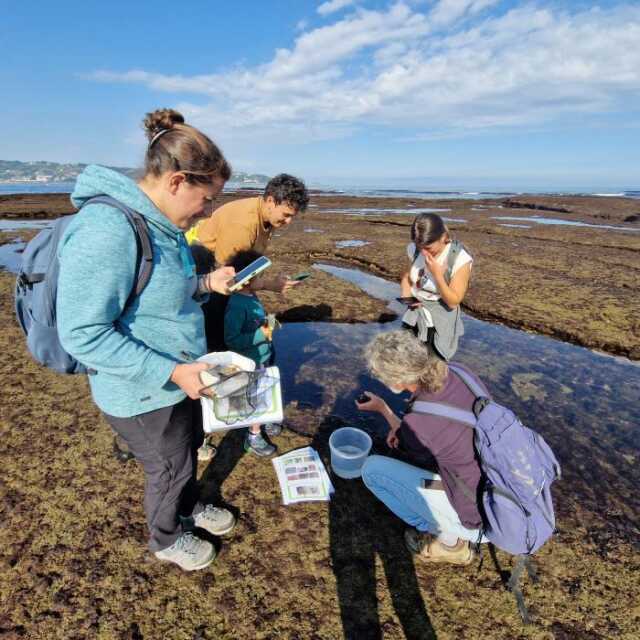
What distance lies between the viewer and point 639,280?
34.2 ft

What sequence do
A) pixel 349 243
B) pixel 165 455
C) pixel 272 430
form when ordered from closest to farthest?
pixel 165 455 < pixel 272 430 < pixel 349 243

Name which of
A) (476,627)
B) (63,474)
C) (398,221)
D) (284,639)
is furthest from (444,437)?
(398,221)

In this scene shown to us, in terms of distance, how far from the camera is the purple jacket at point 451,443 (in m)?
2.42

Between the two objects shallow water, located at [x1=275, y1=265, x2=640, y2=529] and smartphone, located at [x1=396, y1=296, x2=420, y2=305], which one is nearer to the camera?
shallow water, located at [x1=275, y1=265, x2=640, y2=529]

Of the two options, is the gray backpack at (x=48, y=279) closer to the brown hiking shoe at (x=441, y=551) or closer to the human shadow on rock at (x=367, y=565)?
the human shadow on rock at (x=367, y=565)

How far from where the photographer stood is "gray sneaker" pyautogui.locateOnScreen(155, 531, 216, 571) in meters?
2.54

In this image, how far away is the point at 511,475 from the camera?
7.28ft

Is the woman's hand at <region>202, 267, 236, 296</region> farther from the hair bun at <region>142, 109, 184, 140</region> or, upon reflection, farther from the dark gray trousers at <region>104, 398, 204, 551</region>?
the hair bun at <region>142, 109, 184, 140</region>

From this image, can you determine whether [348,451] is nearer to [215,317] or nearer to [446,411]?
[446,411]

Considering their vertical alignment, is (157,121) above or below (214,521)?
above

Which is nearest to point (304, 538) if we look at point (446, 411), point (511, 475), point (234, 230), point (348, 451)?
point (348, 451)

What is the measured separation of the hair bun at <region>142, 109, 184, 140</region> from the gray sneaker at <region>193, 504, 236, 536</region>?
2688mm

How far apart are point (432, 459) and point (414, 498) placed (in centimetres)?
47

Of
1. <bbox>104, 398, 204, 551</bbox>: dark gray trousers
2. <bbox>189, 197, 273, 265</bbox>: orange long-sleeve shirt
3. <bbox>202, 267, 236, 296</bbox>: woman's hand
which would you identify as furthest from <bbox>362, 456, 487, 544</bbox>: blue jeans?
<bbox>189, 197, 273, 265</bbox>: orange long-sleeve shirt
